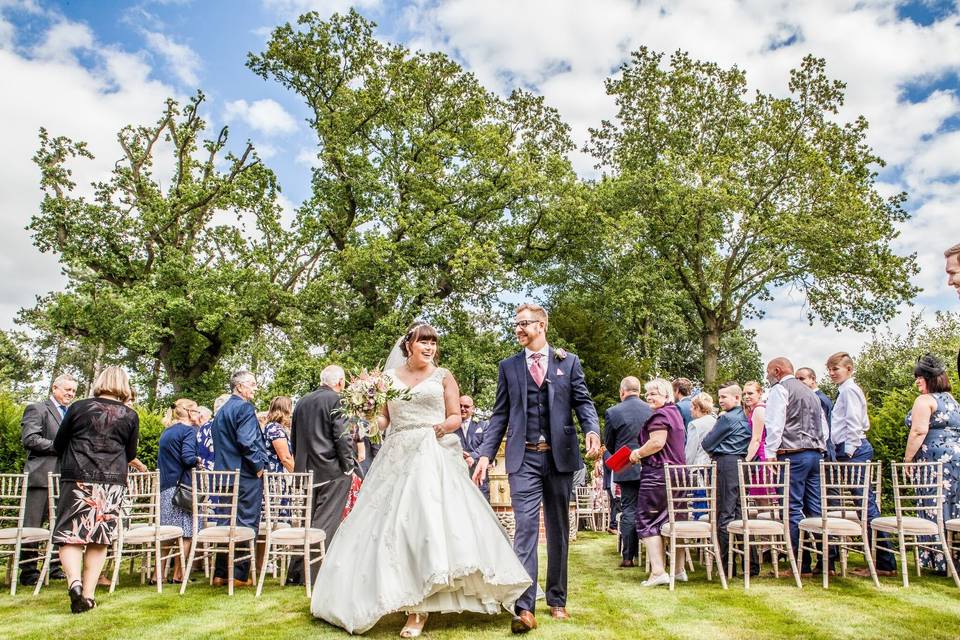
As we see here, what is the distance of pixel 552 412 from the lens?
199 inches

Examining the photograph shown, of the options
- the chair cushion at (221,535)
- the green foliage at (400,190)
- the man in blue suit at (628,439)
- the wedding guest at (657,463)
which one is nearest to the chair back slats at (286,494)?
the chair cushion at (221,535)

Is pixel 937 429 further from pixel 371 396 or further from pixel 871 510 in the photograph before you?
pixel 371 396

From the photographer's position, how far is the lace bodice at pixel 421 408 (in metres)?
5.36

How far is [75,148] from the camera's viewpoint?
69.3 feet

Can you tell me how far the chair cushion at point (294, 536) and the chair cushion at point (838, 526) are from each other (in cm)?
466

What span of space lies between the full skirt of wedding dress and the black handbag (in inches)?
118

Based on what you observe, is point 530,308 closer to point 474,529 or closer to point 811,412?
→ point 474,529

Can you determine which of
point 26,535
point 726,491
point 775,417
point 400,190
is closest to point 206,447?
point 26,535

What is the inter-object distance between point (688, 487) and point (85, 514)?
531cm

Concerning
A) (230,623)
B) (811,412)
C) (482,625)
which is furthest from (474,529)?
(811,412)

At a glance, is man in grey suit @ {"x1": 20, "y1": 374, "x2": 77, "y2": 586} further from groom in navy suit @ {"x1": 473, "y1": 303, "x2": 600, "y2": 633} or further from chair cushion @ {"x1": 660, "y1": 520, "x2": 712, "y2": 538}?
chair cushion @ {"x1": 660, "y1": 520, "x2": 712, "y2": 538}

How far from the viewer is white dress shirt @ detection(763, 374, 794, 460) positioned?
23.7 ft

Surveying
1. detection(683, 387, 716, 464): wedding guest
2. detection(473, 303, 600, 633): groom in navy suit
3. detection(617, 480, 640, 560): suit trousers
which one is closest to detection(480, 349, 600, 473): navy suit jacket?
detection(473, 303, 600, 633): groom in navy suit

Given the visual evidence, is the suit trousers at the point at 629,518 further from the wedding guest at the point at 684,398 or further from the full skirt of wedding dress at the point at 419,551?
the full skirt of wedding dress at the point at 419,551
